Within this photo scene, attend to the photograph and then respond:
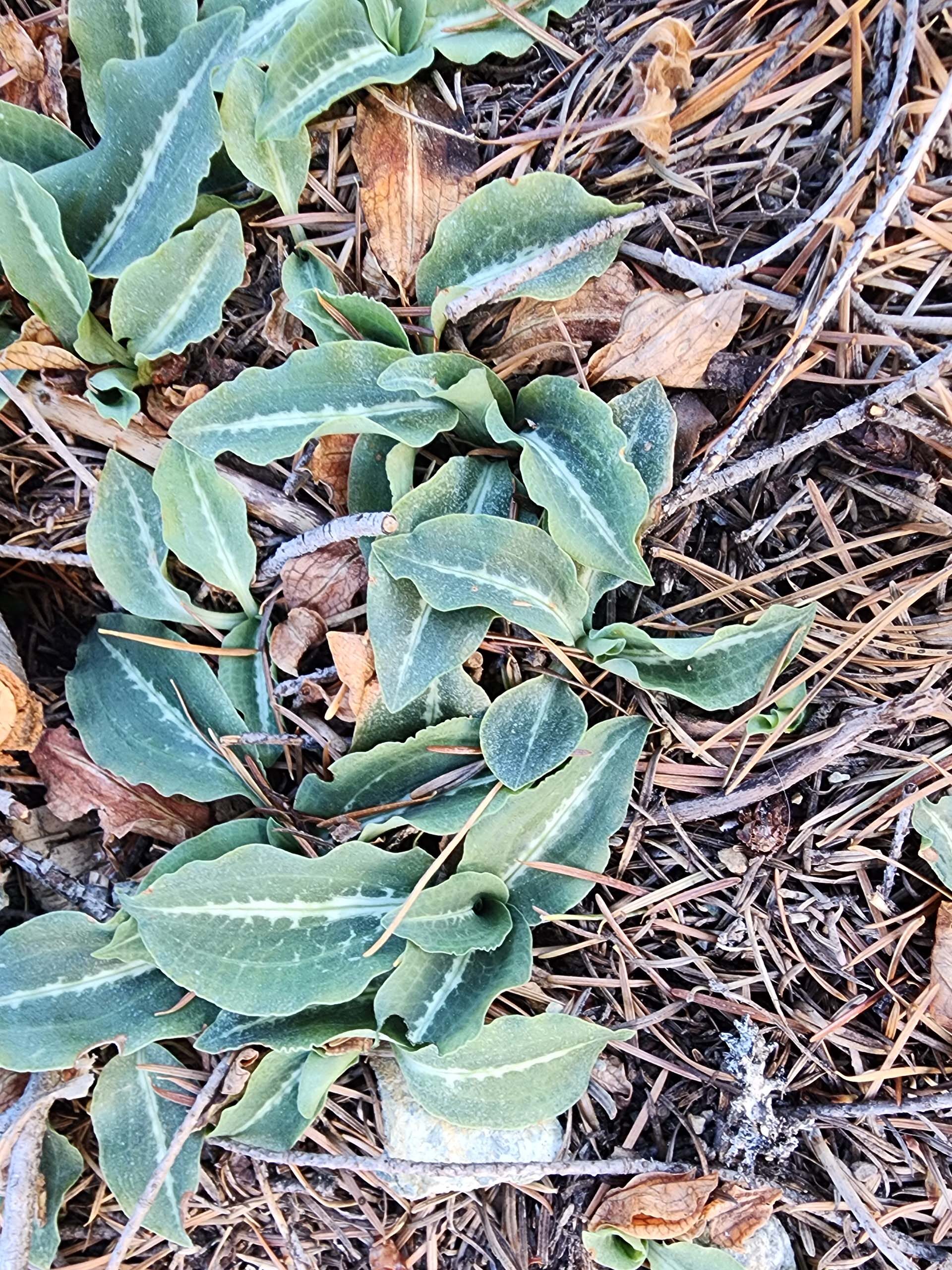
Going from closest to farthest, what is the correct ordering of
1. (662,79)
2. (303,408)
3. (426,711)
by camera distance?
(662,79) → (303,408) → (426,711)

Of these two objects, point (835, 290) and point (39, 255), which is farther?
point (39, 255)

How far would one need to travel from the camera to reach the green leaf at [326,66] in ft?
4.22

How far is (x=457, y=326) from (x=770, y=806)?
93 cm

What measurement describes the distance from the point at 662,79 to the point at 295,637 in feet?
3.26

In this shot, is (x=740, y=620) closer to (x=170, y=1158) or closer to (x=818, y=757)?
(x=818, y=757)

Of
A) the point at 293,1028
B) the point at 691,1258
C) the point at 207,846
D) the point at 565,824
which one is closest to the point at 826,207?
the point at 565,824

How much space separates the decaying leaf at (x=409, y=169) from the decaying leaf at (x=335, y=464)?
293 millimetres

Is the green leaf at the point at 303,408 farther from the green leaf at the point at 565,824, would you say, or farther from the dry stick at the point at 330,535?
the green leaf at the point at 565,824

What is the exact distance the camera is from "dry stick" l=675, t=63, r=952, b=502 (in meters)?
1.17

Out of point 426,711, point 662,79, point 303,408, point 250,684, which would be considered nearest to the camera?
point 662,79

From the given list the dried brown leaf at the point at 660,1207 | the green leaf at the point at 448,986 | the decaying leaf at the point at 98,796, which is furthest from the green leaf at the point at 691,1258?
the decaying leaf at the point at 98,796

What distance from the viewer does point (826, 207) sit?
1.23 m

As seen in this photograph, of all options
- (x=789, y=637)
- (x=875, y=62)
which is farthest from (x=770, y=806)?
(x=875, y=62)

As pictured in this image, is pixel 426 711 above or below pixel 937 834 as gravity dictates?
above
